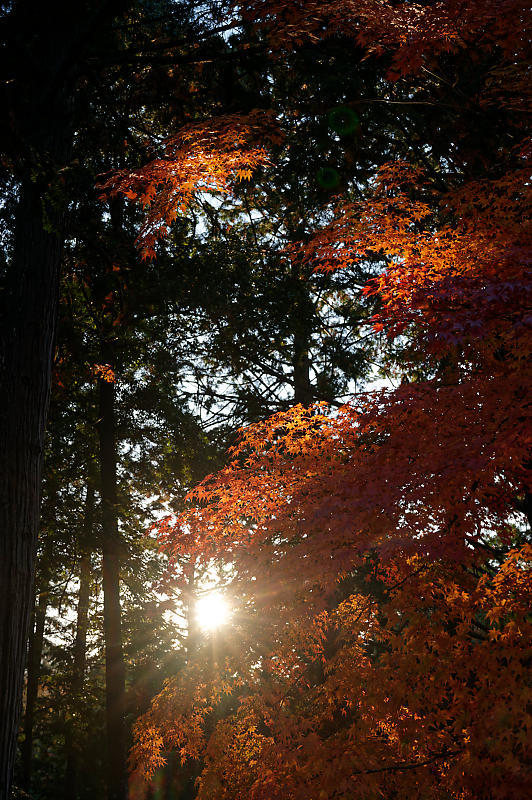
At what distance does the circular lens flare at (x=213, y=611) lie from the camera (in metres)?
9.62

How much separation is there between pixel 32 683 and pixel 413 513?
15.6 meters

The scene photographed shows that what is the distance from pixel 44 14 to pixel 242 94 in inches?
101

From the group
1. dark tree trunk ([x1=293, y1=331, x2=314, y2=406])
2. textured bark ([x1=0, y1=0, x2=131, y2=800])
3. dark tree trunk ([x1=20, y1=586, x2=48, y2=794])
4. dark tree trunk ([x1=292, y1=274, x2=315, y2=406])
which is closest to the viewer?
textured bark ([x1=0, y1=0, x2=131, y2=800])

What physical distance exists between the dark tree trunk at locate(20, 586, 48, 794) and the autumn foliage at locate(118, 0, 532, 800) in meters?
10.6

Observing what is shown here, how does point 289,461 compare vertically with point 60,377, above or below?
below

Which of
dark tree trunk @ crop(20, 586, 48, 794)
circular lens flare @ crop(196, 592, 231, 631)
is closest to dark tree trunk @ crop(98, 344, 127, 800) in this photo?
circular lens flare @ crop(196, 592, 231, 631)

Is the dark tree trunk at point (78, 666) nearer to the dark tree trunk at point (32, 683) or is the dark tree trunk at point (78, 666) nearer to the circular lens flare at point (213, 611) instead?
the dark tree trunk at point (32, 683)

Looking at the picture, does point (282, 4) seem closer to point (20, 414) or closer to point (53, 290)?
point (53, 290)

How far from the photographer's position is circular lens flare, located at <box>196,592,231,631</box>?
31.6 feet

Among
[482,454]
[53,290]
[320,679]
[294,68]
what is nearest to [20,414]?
[53,290]

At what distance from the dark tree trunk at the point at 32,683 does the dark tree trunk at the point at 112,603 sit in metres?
6.15

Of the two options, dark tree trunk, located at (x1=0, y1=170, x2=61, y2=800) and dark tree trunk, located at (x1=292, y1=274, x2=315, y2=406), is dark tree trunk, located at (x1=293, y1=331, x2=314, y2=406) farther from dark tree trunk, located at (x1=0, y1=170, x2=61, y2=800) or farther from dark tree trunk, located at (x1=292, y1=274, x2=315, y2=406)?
dark tree trunk, located at (x1=0, y1=170, x2=61, y2=800)

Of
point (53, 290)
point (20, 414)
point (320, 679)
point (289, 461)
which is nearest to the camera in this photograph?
point (20, 414)

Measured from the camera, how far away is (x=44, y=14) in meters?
5.72
